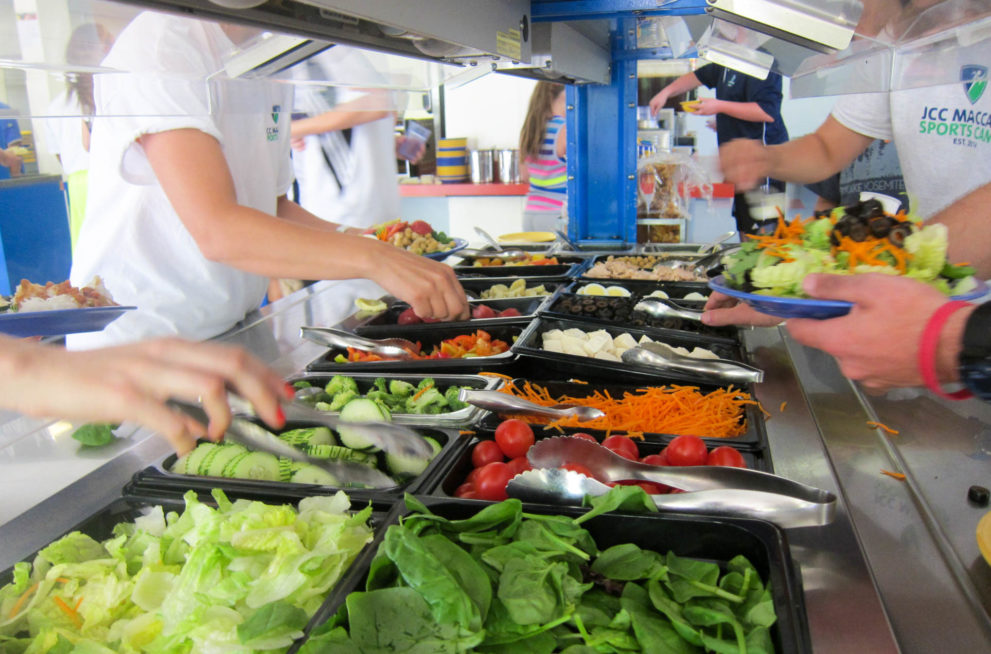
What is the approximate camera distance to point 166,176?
5.42 ft

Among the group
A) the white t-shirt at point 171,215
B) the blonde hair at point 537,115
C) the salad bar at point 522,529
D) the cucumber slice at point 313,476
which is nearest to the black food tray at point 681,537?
the salad bar at point 522,529

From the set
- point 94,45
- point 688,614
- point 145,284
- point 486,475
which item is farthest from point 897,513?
point 145,284

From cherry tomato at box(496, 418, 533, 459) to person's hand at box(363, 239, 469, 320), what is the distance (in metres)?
0.50

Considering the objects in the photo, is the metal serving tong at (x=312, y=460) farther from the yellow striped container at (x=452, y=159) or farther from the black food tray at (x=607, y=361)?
the yellow striped container at (x=452, y=159)

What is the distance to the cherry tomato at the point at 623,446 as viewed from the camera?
4.53ft

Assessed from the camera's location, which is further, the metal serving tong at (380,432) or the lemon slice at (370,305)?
the lemon slice at (370,305)

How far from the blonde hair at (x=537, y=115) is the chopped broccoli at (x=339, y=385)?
393 centimetres

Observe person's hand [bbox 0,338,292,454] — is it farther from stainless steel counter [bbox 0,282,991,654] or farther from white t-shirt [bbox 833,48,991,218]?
white t-shirt [bbox 833,48,991,218]

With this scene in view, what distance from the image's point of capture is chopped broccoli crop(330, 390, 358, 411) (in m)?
1.68

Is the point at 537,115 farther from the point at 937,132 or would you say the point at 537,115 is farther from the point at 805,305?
the point at 805,305

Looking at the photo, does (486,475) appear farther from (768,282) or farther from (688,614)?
(768,282)

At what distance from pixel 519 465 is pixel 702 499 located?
0.36 m

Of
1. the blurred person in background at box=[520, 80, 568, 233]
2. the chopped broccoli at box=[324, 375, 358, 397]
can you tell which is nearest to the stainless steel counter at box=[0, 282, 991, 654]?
the chopped broccoli at box=[324, 375, 358, 397]

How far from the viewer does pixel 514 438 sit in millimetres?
1416
